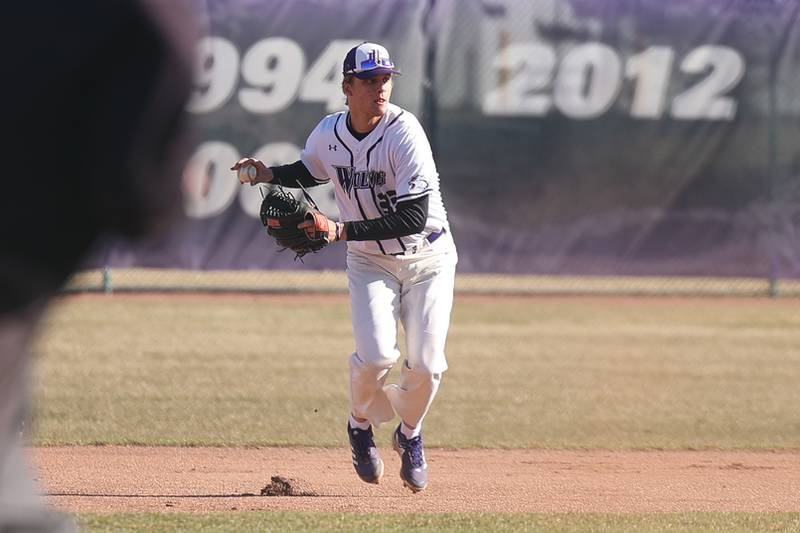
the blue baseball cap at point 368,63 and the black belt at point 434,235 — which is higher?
the blue baseball cap at point 368,63

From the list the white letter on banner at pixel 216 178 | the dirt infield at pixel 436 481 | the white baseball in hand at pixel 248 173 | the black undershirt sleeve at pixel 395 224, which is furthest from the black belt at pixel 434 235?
the white letter on banner at pixel 216 178

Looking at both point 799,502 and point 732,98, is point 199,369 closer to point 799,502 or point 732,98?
point 799,502

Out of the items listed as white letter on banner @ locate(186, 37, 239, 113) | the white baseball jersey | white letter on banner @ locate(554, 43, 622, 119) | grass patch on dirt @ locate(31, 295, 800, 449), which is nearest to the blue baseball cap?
the white baseball jersey

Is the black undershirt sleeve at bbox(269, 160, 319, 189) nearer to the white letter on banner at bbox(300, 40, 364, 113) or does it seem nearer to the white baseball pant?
the white baseball pant

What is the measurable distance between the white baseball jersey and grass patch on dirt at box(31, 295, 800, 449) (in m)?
1.82

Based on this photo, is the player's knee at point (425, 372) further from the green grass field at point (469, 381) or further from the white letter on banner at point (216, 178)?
the white letter on banner at point (216, 178)

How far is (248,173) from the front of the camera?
5992 mm

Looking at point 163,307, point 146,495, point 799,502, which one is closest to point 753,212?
point 163,307

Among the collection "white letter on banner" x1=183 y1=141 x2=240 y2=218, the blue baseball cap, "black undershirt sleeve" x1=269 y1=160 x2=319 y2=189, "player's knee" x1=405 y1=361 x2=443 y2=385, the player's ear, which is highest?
the blue baseball cap

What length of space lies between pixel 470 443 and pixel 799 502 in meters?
2.03

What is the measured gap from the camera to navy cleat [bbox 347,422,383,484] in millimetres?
6043

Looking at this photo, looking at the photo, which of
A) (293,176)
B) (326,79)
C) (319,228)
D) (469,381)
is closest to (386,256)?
(319,228)

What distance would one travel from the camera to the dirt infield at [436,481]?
5809 mm

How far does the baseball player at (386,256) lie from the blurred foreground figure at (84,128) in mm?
3980
